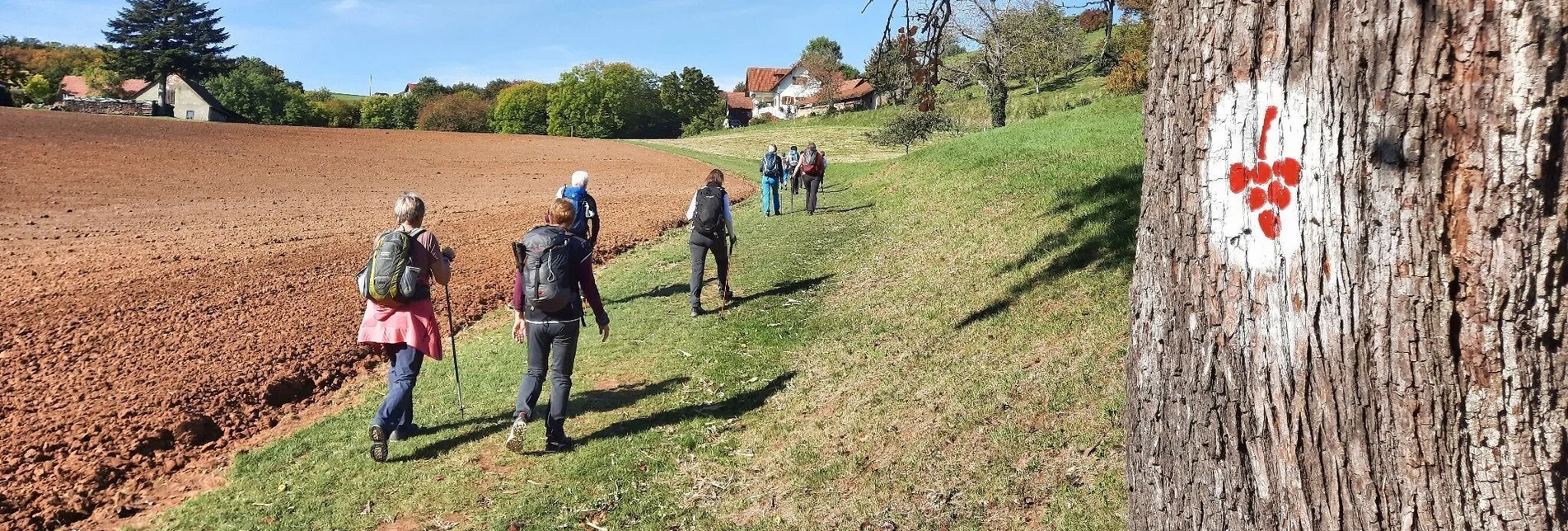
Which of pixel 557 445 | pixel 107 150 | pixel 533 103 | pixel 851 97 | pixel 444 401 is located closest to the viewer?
pixel 557 445

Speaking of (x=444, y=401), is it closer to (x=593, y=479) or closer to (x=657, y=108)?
(x=593, y=479)

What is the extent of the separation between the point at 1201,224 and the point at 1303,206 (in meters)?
0.29

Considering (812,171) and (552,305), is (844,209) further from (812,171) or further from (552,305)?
(552,305)

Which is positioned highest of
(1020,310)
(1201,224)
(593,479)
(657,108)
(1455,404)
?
(657,108)

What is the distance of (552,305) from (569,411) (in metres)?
1.66

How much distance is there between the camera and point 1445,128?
2.05 meters

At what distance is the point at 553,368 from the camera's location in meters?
6.33

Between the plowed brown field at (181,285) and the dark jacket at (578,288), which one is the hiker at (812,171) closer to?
the plowed brown field at (181,285)

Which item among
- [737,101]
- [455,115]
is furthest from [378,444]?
[737,101]

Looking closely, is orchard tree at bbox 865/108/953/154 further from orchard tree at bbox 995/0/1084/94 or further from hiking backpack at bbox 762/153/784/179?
orchard tree at bbox 995/0/1084/94

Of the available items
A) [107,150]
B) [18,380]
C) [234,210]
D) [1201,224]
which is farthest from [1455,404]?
[107,150]

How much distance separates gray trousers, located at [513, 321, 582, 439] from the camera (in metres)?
6.12

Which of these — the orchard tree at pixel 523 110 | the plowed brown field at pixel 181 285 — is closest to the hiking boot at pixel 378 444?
the plowed brown field at pixel 181 285

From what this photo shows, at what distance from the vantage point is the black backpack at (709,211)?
9836mm
